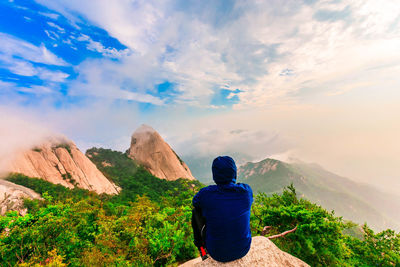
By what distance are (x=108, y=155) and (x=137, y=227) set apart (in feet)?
198

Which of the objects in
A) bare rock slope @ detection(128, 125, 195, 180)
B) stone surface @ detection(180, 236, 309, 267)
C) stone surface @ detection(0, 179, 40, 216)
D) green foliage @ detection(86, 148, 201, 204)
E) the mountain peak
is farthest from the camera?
the mountain peak

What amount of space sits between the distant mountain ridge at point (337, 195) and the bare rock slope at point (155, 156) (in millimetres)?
94282

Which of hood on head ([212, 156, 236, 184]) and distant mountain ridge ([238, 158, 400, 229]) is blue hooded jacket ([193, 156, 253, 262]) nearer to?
hood on head ([212, 156, 236, 184])

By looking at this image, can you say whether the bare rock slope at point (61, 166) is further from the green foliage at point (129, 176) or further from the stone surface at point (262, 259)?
the stone surface at point (262, 259)

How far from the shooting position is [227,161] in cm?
264

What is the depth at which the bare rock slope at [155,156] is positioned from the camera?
5297 cm

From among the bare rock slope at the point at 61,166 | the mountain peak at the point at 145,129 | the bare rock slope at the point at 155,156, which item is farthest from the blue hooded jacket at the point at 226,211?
the mountain peak at the point at 145,129

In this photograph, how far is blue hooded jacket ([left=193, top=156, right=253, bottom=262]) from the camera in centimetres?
251

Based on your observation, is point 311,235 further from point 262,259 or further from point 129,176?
point 129,176

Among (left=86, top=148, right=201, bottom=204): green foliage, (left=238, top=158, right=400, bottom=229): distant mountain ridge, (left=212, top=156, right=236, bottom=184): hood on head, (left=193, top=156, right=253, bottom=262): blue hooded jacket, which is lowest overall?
(left=238, top=158, right=400, bottom=229): distant mountain ridge

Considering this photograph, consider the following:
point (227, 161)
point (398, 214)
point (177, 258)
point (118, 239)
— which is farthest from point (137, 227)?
point (398, 214)

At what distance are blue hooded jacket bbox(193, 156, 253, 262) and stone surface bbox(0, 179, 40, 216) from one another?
25310 millimetres

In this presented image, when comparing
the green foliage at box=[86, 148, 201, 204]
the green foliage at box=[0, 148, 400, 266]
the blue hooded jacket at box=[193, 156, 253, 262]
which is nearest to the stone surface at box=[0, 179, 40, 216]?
the green foliage at box=[86, 148, 201, 204]

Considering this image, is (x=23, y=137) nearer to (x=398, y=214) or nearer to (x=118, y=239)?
(x=118, y=239)
